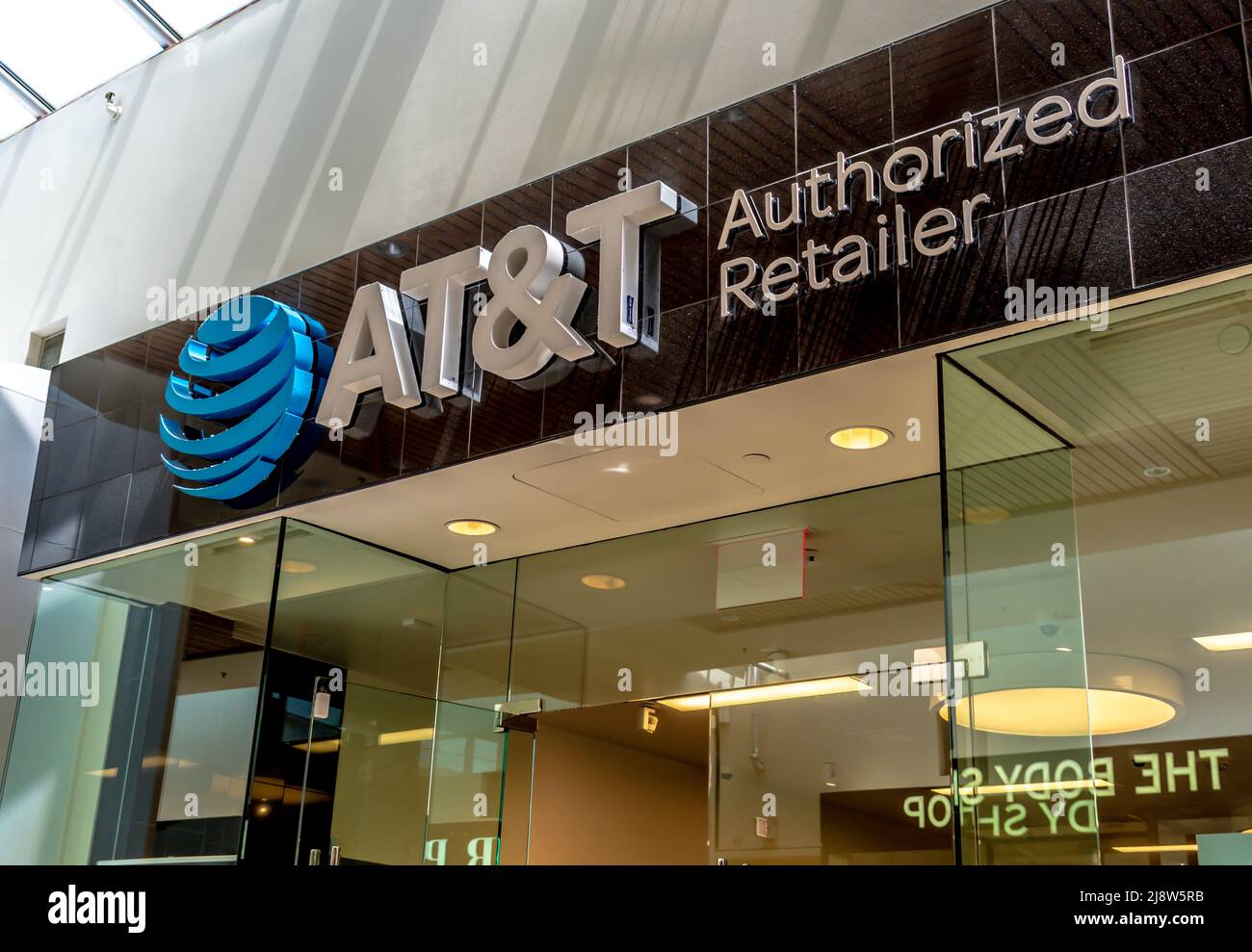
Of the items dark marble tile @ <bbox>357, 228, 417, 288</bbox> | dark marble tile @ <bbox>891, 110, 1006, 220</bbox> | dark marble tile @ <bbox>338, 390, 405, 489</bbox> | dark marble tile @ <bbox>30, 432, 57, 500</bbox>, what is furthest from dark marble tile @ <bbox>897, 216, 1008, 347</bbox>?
dark marble tile @ <bbox>30, 432, 57, 500</bbox>

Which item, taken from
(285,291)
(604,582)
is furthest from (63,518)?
(604,582)

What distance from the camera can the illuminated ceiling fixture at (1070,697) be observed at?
12.8ft

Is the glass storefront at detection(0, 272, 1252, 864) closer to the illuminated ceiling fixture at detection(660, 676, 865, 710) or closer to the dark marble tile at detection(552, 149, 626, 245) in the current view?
the illuminated ceiling fixture at detection(660, 676, 865, 710)

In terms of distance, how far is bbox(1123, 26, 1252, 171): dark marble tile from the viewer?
3.84m

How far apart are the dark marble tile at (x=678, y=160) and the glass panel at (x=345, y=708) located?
2.72 meters

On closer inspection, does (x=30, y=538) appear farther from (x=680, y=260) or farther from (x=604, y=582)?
(x=680, y=260)

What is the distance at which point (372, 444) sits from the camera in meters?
6.09

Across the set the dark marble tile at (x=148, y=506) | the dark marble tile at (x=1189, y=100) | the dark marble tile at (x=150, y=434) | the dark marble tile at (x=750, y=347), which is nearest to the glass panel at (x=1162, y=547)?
the dark marble tile at (x=1189, y=100)

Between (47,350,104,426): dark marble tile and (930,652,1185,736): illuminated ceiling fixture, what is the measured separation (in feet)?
20.3

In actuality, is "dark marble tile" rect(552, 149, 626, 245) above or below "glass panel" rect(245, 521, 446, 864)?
above

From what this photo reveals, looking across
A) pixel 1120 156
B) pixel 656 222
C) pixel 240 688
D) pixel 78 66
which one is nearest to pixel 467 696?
pixel 240 688

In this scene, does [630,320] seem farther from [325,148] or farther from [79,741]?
[79,741]

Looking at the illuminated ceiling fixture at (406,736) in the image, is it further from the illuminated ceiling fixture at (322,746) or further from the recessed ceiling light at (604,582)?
the recessed ceiling light at (604,582)

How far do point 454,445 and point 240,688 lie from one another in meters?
1.91
